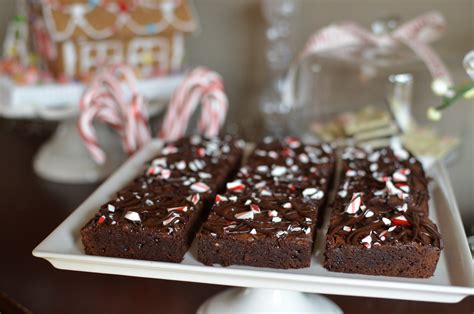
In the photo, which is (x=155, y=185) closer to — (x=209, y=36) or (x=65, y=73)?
(x=65, y=73)

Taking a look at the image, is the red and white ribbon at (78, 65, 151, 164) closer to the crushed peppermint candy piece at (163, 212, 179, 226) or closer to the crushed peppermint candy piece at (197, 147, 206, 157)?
the crushed peppermint candy piece at (197, 147, 206, 157)

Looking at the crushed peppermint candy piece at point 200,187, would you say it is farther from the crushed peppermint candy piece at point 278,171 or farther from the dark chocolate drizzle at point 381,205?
the dark chocolate drizzle at point 381,205

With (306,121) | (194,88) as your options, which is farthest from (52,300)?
(306,121)

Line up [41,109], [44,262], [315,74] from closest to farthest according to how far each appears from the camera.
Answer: [44,262] → [41,109] → [315,74]

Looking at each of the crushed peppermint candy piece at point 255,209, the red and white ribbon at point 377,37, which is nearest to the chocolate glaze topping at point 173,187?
the crushed peppermint candy piece at point 255,209

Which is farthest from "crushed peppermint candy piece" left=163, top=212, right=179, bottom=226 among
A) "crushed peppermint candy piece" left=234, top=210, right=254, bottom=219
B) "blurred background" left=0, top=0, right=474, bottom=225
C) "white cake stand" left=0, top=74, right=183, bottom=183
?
"blurred background" left=0, top=0, right=474, bottom=225

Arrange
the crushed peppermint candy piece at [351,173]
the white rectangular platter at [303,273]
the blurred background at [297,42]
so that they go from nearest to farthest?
1. the white rectangular platter at [303,273]
2. the crushed peppermint candy piece at [351,173]
3. the blurred background at [297,42]

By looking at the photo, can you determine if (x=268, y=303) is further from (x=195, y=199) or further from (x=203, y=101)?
(x=203, y=101)

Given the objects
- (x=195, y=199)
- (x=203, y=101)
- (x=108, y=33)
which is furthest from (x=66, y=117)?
(x=195, y=199)

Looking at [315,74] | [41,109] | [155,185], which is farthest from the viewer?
[315,74]

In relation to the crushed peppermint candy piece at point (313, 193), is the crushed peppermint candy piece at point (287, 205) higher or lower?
higher
